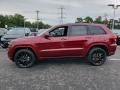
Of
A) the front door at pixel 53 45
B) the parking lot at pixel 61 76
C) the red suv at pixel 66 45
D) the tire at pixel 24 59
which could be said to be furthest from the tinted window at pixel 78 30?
the tire at pixel 24 59

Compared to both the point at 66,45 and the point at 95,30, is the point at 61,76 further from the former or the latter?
the point at 95,30

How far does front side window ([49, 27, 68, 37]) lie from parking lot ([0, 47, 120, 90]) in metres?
1.30

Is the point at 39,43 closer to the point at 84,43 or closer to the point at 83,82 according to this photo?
the point at 84,43

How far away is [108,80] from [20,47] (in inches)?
145

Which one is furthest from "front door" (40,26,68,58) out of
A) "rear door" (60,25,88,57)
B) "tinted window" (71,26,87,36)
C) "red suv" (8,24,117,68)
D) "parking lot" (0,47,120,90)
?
"parking lot" (0,47,120,90)

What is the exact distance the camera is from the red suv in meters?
8.48

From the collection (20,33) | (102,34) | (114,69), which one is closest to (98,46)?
(102,34)

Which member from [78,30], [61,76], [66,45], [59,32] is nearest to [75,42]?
[66,45]

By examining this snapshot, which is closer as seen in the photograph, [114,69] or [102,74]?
[102,74]

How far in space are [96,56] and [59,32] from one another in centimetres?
182

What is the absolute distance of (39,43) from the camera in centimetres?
844

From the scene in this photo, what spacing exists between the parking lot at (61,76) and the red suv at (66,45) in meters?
0.44

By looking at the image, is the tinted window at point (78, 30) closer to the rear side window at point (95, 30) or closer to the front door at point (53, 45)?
the rear side window at point (95, 30)

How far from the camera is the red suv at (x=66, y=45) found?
Answer: 848 cm
